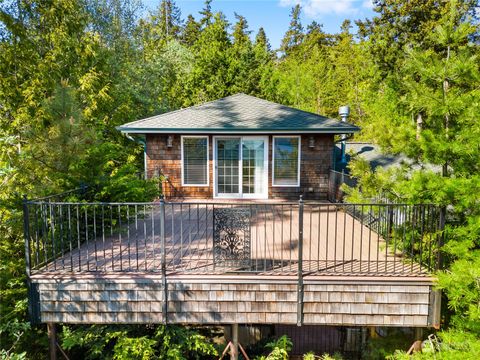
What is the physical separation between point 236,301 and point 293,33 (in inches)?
1572

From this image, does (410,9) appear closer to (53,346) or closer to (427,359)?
(427,359)

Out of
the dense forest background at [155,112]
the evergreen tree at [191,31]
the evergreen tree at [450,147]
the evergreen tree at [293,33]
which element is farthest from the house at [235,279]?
the evergreen tree at [293,33]

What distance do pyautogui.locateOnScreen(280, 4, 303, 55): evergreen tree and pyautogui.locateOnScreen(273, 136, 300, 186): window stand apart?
1267 inches

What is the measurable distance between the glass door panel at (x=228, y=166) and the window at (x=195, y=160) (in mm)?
411

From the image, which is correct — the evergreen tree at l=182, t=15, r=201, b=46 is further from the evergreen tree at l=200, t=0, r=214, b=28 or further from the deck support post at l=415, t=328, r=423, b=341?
the deck support post at l=415, t=328, r=423, b=341

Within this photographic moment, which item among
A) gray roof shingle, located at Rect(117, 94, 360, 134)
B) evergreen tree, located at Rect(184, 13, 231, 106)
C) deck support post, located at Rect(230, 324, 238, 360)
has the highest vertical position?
evergreen tree, located at Rect(184, 13, 231, 106)

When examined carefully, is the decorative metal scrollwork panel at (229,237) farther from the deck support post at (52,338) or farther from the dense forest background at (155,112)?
the deck support post at (52,338)

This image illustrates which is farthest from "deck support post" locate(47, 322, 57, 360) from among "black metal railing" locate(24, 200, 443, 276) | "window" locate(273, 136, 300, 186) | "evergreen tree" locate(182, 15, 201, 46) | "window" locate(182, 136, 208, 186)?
"evergreen tree" locate(182, 15, 201, 46)

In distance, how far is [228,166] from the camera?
9.64 m

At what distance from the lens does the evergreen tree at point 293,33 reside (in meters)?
38.5

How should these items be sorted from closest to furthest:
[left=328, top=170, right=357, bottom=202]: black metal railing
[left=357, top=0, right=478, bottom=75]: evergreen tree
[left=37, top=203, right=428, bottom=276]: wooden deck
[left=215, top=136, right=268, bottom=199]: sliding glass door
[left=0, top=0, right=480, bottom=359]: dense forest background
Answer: [left=0, top=0, right=480, bottom=359]: dense forest background < [left=37, top=203, right=428, bottom=276]: wooden deck < [left=328, top=170, right=357, bottom=202]: black metal railing < [left=215, top=136, right=268, bottom=199]: sliding glass door < [left=357, top=0, right=478, bottom=75]: evergreen tree

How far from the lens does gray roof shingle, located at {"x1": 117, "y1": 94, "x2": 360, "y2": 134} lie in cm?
892

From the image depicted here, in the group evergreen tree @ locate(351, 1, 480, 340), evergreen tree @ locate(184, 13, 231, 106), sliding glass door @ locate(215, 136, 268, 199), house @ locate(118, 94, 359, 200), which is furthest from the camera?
evergreen tree @ locate(184, 13, 231, 106)

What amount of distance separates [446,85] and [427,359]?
3.28m
